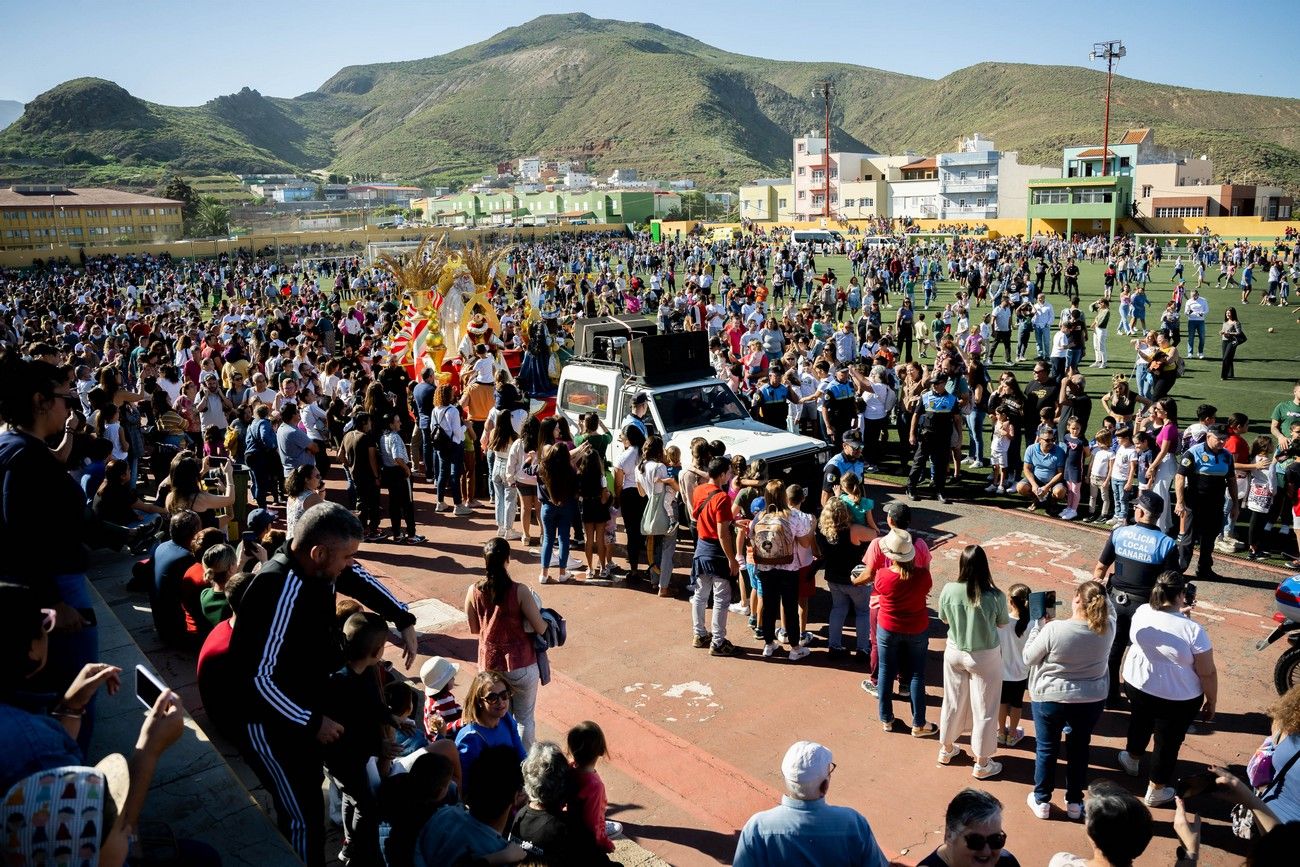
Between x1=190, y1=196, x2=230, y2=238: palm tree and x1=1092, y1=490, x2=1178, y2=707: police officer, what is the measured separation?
10459cm

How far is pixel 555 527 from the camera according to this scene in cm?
932

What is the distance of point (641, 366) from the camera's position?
1130cm

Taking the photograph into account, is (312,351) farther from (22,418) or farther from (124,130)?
(124,130)

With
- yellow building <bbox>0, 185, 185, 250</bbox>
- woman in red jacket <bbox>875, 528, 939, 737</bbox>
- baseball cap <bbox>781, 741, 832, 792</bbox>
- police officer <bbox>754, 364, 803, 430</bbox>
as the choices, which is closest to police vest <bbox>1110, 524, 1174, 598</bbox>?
woman in red jacket <bbox>875, 528, 939, 737</bbox>

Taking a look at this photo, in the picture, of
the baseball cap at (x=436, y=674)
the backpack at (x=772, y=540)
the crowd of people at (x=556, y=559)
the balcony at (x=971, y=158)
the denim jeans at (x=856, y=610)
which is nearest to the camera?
the crowd of people at (x=556, y=559)

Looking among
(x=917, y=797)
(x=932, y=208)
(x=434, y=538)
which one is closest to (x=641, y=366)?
(x=434, y=538)

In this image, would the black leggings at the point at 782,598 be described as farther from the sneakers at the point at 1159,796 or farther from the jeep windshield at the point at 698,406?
the jeep windshield at the point at 698,406

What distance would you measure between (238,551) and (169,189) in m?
120

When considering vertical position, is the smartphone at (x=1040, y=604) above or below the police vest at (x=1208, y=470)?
below

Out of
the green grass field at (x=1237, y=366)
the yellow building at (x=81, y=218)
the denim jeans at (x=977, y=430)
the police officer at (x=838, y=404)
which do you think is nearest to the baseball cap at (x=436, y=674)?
the police officer at (x=838, y=404)

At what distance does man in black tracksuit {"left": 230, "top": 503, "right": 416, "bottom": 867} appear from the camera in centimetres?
362

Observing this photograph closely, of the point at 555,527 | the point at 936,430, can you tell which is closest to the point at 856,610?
the point at 555,527

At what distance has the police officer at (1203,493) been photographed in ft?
29.2

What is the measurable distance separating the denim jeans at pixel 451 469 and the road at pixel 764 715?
2280 mm
